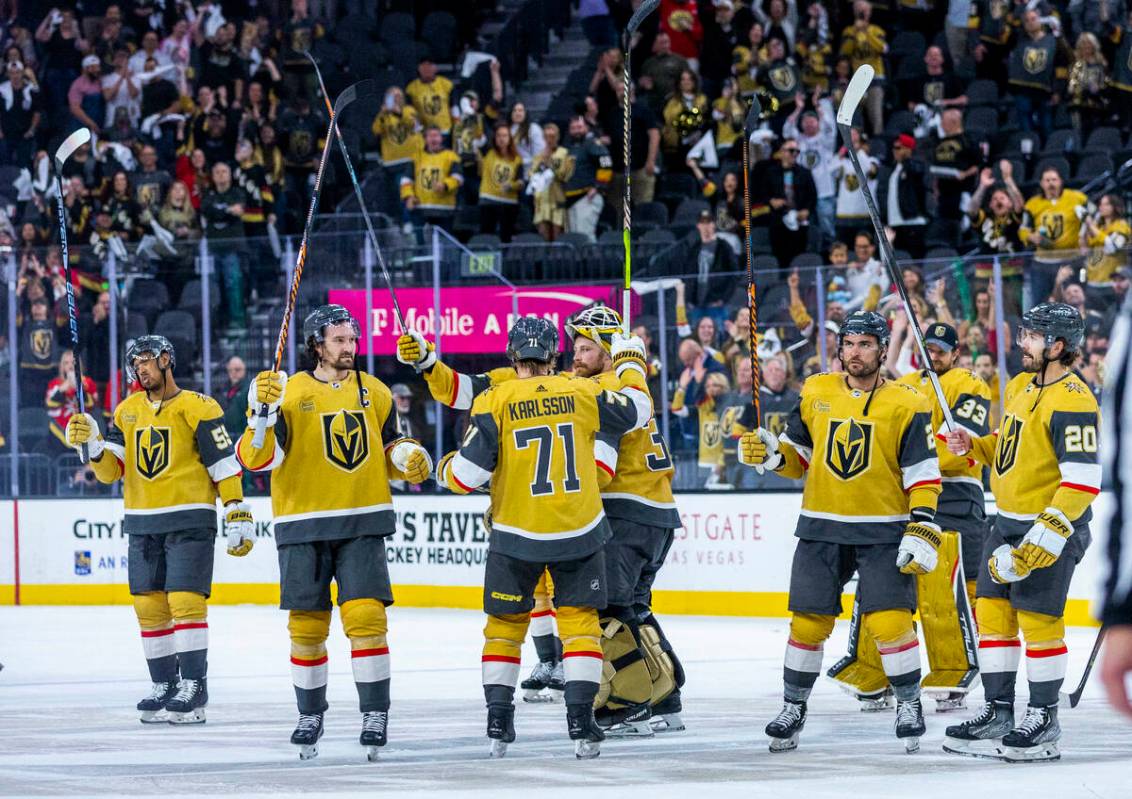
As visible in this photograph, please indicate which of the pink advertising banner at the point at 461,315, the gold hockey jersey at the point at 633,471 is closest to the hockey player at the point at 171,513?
the gold hockey jersey at the point at 633,471

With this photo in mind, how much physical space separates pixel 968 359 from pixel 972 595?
3.26 metres

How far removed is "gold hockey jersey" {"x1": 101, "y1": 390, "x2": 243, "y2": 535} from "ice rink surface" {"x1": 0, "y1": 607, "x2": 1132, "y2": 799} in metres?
0.86

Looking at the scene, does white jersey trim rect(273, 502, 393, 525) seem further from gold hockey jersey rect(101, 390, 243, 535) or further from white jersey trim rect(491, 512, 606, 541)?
gold hockey jersey rect(101, 390, 243, 535)

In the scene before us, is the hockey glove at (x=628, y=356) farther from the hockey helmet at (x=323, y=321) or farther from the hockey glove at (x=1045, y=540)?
the hockey glove at (x=1045, y=540)

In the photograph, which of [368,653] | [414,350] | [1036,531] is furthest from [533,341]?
[1036,531]

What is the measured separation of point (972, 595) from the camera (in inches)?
285

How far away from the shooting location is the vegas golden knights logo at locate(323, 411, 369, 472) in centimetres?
590

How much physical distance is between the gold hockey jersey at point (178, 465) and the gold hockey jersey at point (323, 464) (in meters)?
1.07

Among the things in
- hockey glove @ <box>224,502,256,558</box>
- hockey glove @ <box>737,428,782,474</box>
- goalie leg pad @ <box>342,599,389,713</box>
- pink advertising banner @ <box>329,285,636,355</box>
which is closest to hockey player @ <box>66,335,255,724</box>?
hockey glove @ <box>224,502,256,558</box>

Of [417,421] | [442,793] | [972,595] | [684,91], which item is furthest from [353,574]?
[684,91]

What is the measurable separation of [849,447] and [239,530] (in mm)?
2398

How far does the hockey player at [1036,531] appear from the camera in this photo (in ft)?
17.8

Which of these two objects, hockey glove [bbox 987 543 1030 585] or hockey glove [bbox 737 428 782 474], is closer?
hockey glove [bbox 987 543 1030 585]

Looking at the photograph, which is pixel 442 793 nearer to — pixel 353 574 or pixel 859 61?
pixel 353 574
